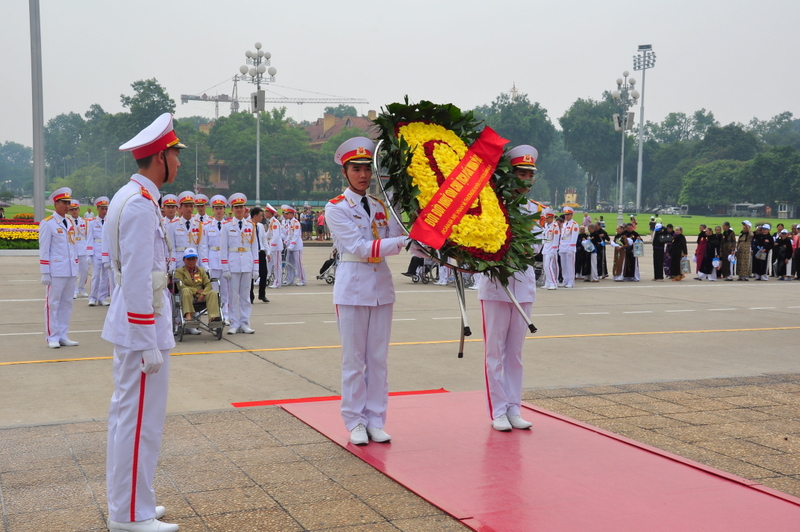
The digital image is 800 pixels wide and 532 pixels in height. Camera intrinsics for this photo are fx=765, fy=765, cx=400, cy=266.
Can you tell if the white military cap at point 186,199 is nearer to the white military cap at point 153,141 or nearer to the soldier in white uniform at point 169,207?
the soldier in white uniform at point 169,207

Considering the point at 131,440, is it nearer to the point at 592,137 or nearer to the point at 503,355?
the point at 503,355

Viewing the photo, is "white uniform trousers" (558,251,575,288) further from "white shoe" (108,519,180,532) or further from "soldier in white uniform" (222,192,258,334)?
"white shoe" (108,519,180,532)

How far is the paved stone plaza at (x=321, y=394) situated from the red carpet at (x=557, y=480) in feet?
0.65

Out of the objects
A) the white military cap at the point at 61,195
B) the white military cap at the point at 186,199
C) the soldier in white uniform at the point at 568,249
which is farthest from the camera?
the soldier in white uniform at the point at 568,249

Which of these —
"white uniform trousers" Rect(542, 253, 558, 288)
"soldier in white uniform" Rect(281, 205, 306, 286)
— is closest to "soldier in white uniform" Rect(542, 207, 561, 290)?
"white uniform trousers" Rect(542, 253, 558, 288)

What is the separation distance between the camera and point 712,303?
16156mm

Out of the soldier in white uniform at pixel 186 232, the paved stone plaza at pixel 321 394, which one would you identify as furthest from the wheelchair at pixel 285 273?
the soldier in white uniform at pixel 186 232

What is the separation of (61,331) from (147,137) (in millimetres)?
6890

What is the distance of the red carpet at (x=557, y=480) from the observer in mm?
4176

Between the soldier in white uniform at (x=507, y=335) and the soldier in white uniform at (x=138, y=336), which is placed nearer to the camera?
the soldier in white uniform at (x=138, y=336)

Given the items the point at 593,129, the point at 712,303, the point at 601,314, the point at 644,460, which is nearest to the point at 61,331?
the point at 644,460

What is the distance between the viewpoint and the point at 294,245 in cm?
1881

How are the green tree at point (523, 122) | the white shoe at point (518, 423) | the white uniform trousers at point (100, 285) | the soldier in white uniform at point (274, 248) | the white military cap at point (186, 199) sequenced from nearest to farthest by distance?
1. the white shoe at point (518, 423)
2. the white military cap at point (186, 199)
3. the white uniform trousers at point (100, 285)
4. the soldier in white uniform at point (274, 248)
5. the green tree at point (523, 122)

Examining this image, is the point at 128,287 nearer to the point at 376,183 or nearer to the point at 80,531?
the point at 80,531
